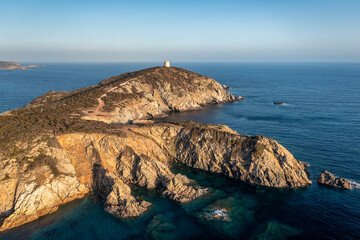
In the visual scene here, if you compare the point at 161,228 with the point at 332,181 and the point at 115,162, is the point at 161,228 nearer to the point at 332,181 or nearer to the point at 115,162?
the point at 115,162

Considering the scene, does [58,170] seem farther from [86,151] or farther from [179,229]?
[179,229]

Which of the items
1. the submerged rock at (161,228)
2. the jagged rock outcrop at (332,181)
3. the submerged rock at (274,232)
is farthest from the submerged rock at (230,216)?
the jagged rock outcrop at (332,181)

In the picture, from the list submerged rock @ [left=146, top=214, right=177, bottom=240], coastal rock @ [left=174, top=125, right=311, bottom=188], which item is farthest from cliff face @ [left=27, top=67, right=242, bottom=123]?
submerged rock @ [left=146, top=214, right=177, bottom=240]

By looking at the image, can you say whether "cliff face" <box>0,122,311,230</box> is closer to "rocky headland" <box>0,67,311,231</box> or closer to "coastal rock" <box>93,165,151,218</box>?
"coastal rock" <box>93,165,151,218</box>

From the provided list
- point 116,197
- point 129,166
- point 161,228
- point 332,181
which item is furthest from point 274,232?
point 129,166

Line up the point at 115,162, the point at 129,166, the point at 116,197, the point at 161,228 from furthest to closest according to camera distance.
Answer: the point at 115,162, the point at 129,166, the point at 116,197, the point at 161,228

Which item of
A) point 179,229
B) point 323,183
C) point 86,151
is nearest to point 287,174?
point 323,183
